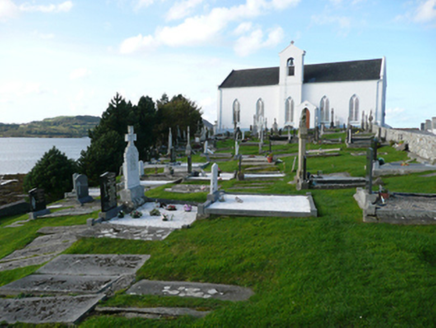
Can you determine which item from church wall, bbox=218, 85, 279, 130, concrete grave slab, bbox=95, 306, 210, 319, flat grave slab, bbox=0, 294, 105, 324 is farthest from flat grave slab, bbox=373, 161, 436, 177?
church wall, bbox=218, 85, 279, 130

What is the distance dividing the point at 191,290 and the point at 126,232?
3860mm

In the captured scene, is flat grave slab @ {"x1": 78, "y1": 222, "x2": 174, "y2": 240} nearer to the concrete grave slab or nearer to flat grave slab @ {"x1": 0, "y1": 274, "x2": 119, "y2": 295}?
flat grave slab @ {"x1": 0, "y1": 274, "x2": 119, "y2": 295}

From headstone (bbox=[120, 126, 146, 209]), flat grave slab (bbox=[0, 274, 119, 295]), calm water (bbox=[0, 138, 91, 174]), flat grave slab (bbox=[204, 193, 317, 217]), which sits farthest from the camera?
calm water (bbox=[0, 138, 91, 174])

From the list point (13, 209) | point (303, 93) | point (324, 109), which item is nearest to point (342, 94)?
point (324, 109)

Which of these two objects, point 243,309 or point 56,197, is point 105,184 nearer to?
point 243,309

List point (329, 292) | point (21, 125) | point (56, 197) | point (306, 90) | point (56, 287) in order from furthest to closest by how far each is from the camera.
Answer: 1. point (21, 125)
2. point (306, 90)
3. point (56, 197)
4. point (56, 287)
5. point (329, 292)

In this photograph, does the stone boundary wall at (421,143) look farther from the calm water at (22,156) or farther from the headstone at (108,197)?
the calm water at (22,156)

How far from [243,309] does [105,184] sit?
23.3 feet

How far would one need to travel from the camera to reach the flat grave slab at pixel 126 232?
8555 mm

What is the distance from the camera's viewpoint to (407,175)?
44.8 ft

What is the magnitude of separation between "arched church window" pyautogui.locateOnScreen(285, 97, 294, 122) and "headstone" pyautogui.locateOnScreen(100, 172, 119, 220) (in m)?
44.3

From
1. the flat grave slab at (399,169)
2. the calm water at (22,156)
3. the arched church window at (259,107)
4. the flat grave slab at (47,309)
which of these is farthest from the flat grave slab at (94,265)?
the arched church window at (259,107)

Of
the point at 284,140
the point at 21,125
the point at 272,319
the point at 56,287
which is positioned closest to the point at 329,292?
the point at 272,319

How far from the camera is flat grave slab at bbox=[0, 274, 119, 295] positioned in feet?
19.6
